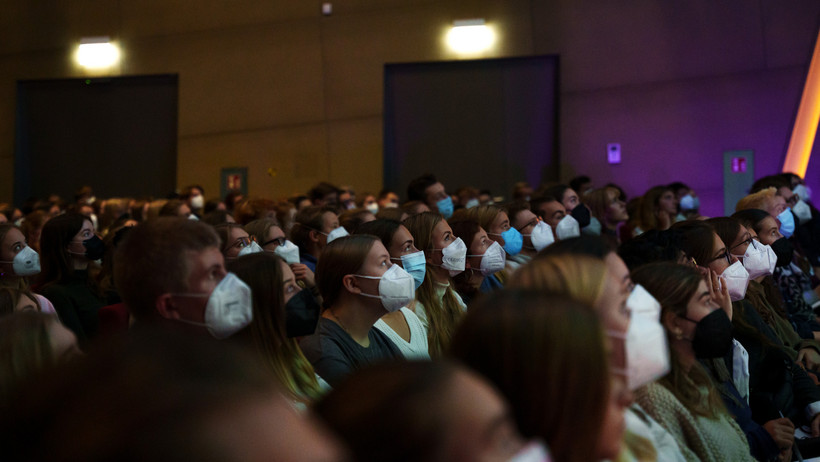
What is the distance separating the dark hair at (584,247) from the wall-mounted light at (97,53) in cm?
1080

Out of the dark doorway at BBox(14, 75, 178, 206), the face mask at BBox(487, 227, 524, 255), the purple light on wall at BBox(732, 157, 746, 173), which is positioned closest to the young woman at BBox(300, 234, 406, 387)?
the face mask at BBox(487, 227, 524, 255)

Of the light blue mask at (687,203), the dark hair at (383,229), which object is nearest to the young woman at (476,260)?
the dark hair at (383,229)

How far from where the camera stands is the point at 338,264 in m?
3.57

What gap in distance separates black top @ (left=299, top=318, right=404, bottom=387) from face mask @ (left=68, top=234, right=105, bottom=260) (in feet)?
6.20

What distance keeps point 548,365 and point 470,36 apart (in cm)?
1010

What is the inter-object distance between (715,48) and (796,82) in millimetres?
1085

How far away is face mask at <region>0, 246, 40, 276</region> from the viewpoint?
4535 millimetres

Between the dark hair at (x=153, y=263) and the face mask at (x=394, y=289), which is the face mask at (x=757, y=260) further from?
the dark hair at (x=153, y=263)

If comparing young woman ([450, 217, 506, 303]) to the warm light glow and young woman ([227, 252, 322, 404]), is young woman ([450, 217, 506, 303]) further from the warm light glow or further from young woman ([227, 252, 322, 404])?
the warm light glow

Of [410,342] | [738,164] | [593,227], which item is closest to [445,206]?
[593,227]

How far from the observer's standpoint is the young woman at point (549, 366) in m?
1.46

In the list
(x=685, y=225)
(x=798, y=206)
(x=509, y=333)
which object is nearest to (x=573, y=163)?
(x=798, y=206)

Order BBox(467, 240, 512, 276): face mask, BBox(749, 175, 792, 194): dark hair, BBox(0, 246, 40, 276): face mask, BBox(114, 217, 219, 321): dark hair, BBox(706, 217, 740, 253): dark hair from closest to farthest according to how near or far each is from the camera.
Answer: BBox(114, 217, 219, 321): dark hair
BBox(706, 217, 740, 253): dark hair
BBox(0, 246, 40, 276): face mask
BBox(467, 240, 512, 276): face mask
BBox(749, 175, 792, 194): dark hair

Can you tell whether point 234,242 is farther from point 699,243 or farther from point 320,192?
point 320,192
